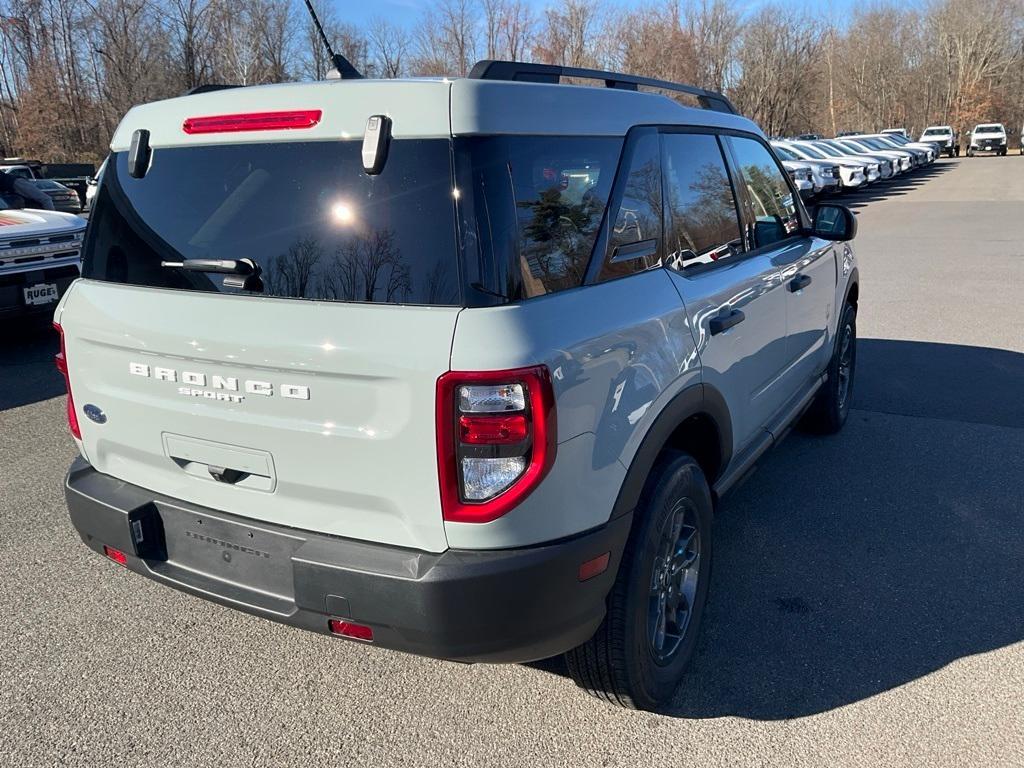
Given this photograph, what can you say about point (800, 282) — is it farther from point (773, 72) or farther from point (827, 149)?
point (773, 72)

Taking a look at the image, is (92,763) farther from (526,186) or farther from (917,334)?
(917,334)

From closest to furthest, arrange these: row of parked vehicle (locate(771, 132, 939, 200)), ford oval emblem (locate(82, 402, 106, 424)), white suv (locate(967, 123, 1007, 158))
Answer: ford oval emblem (locate(82, 402, 106, 424)) < row of parked vehicle (locate(771, 132, 939, 200)) < white suv (locate(967, 123, 1007, 158))

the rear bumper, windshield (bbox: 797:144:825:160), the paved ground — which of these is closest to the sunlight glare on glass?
the rear bumper

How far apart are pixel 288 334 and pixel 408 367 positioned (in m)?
0.37

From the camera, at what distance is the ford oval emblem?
265 cm

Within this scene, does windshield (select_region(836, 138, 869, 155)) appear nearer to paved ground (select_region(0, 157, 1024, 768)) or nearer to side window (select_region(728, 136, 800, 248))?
side window (select_region(728, 136, 800, 248))

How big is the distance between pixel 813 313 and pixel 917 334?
428 cm

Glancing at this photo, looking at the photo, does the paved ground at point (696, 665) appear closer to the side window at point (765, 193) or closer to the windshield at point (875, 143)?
the side window at point (765, 193)

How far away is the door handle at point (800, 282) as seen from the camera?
3873mm

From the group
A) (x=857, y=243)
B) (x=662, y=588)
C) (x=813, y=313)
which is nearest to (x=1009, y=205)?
(x=857, y=243)

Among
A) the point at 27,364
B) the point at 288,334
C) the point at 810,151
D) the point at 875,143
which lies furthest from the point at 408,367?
the point at 875,143

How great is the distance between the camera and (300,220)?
224 centimetres

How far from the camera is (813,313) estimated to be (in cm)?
433

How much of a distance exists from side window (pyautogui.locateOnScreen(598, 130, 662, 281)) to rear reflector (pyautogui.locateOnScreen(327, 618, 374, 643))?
1.20 metres
